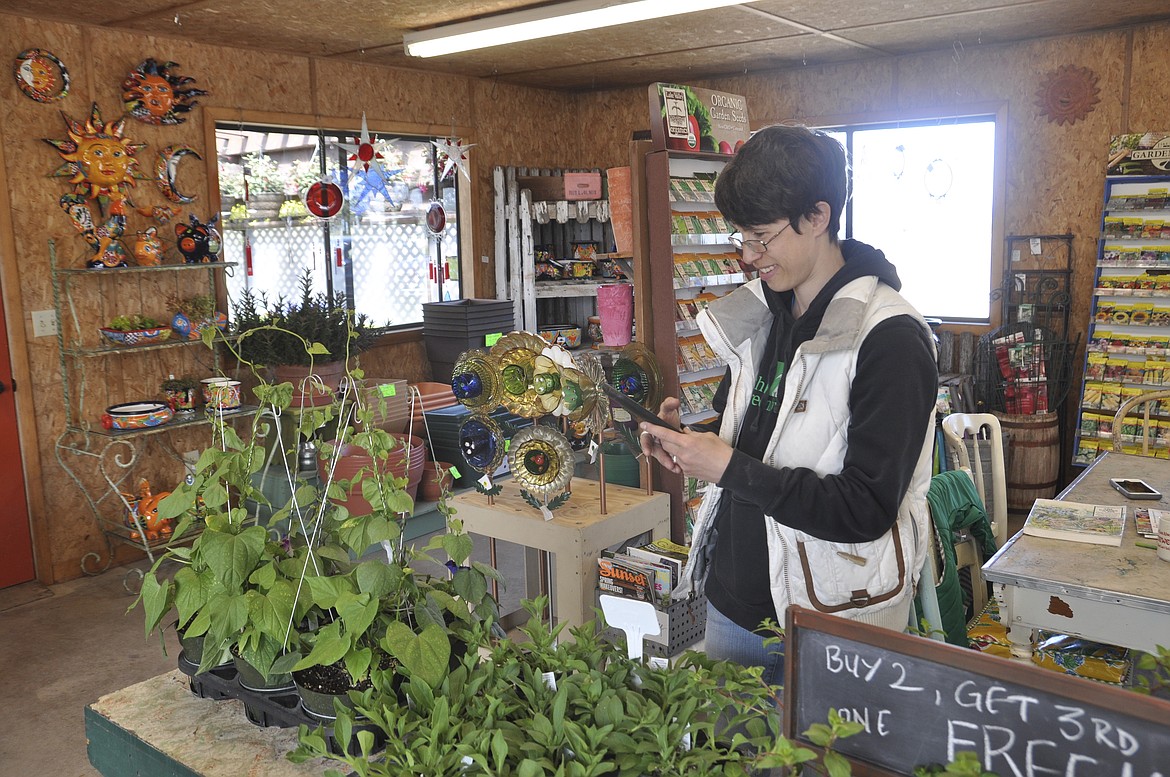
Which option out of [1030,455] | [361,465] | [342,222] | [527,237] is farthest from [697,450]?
[527,237]

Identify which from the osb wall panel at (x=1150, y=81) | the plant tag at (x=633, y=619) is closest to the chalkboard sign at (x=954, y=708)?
the plant tag at (x=633, y=619)

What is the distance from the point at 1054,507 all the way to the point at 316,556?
2194 mm

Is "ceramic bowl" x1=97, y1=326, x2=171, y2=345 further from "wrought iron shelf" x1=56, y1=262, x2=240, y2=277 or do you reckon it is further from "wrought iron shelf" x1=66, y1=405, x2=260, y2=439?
"wrought iron shelf" x1=66, y1=405, x2=260, y2=439

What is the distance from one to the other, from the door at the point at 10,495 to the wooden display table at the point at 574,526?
297 cm

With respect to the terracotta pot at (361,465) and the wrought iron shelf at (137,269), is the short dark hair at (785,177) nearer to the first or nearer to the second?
the terracotta pot at (361,465)

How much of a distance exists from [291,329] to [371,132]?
5.76ft

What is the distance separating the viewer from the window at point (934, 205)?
631 centimetres

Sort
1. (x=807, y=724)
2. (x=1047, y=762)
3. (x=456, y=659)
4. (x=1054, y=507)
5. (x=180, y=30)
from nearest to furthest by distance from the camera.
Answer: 1. (x=1047, y=762)
2. (x=807, y=724)
3. (x=456, y=659)
4. (x=1054, y=507)
5. (x=180, y=30)

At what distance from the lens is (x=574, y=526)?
2629 millimetres

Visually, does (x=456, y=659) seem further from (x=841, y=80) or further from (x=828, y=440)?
(x=841, y=80)

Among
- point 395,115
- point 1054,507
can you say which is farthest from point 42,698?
point 395,115

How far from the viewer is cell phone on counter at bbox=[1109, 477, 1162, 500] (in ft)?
9.59

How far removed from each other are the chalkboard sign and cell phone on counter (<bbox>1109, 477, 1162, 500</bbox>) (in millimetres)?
2230

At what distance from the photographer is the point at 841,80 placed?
6719mm
